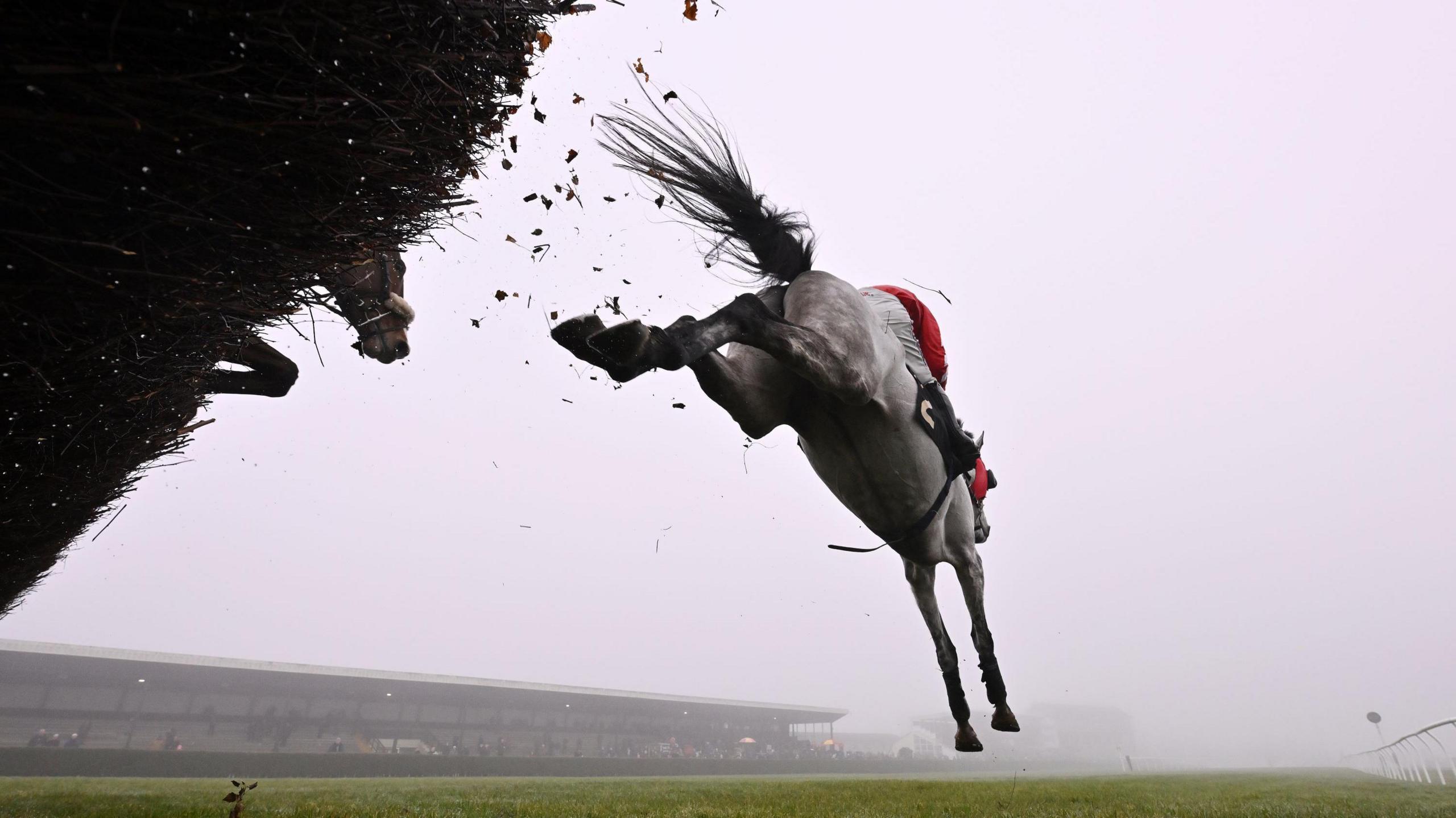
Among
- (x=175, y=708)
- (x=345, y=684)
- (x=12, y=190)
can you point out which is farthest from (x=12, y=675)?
(x=12, y=190)

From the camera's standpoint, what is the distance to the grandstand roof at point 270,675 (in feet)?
80.6

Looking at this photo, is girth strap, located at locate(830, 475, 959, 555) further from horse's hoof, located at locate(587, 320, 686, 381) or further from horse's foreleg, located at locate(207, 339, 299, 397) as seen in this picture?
horse's foreleg, located at locate(207, 339, 299, 397)

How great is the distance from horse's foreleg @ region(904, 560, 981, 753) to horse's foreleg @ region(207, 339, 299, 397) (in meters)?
4.35

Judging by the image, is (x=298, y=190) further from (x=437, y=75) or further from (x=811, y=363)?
(x=811, y=363)

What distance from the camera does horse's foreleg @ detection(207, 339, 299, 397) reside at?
12.5 ft

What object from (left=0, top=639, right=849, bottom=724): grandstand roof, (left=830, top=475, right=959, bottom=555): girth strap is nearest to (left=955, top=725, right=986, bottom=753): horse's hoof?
(left=830, top=475, right=959, bottom=555): girth strap

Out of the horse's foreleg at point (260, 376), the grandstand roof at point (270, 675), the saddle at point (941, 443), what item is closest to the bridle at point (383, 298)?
the horse's foreleg at point (260, 376)

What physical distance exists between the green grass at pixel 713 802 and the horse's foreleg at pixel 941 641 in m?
0.58

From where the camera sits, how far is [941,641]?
512cm

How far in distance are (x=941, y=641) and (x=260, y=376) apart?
4.92 metres

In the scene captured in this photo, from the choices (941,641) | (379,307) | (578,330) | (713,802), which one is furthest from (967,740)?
(379,307)

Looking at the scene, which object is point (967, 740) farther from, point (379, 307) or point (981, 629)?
point (379, 307)

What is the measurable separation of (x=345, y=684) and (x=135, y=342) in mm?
34482

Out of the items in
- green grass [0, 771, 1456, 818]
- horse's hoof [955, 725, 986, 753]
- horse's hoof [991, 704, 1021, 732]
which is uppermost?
horse's hoof [991, 704, 1021, 732]
